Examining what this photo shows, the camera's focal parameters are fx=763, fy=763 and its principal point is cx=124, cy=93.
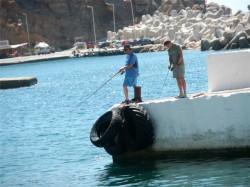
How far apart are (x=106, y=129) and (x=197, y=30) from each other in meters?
108

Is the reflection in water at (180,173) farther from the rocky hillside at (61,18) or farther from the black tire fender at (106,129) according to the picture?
the rocky hillside at (61,18)

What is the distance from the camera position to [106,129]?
16891 mm

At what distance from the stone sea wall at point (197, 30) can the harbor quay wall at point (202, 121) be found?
70635 millimetres

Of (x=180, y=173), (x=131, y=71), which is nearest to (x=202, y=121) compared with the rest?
(x=180, y=173)

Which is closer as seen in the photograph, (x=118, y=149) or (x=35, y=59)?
(x=118, y=149)

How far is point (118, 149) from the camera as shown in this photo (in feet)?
55.0

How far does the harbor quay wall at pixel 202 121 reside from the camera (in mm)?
15648

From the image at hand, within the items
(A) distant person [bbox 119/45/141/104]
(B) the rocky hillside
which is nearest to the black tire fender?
(A) distant person [bbox 119/45/141/104]

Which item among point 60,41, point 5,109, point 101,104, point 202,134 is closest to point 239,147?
point 202,134

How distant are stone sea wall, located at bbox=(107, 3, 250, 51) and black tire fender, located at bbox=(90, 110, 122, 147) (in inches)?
2769

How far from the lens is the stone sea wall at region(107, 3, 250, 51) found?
93.1 metres

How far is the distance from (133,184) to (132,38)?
420 feet

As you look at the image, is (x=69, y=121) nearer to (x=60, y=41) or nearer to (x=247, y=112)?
(x=247, y=112)

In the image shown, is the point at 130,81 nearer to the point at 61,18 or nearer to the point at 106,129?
the point at 106,129
